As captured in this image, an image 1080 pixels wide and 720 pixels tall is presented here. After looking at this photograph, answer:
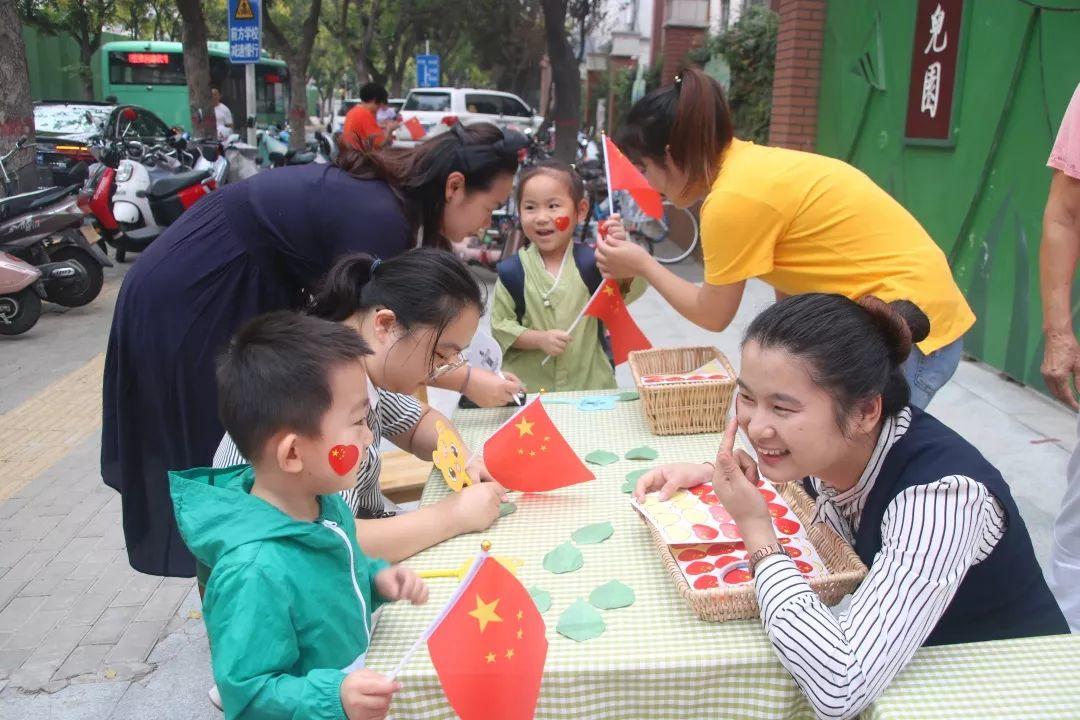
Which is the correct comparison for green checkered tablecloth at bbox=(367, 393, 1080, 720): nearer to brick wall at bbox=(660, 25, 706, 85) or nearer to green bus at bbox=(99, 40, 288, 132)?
brick wall at bbox=(660, 25, 706, 85)

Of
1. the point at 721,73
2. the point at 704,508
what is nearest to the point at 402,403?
the point at 704,508

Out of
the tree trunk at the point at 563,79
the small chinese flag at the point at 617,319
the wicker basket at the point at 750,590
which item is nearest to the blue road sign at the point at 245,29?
the tree trunk at the point at 563,79

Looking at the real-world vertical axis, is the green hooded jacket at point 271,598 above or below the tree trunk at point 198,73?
below

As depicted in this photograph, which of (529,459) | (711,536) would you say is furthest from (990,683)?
(529,459)

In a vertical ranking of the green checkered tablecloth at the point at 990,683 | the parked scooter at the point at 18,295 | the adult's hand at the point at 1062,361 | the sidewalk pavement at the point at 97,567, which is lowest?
the sidewalk pavement at the point at 97,567

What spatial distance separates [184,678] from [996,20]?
16.1 feet

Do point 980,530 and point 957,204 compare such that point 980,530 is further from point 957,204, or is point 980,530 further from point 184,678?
point 957,204

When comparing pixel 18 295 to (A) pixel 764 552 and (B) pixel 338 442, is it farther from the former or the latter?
(A) pixel 764 552

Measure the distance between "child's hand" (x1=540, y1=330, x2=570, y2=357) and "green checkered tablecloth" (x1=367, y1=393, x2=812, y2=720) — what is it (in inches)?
47.7

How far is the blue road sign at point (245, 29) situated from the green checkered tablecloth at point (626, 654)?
11977mm

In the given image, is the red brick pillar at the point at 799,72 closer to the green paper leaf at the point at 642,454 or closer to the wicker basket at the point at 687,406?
the wicker basket at the point at 687,406

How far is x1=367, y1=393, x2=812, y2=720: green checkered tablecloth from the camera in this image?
1.36 meters

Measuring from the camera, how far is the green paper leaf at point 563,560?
167 cm

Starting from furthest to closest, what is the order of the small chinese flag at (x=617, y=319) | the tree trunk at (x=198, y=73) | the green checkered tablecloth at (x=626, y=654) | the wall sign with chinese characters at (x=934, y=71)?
the tree trunk at (x=198, y=73) → the wall sign with chinese characters at (x=934, y=71) → the small chinese flag at (x=617, y=319) → the green checkered tablecloth at (x=626, y=654)
